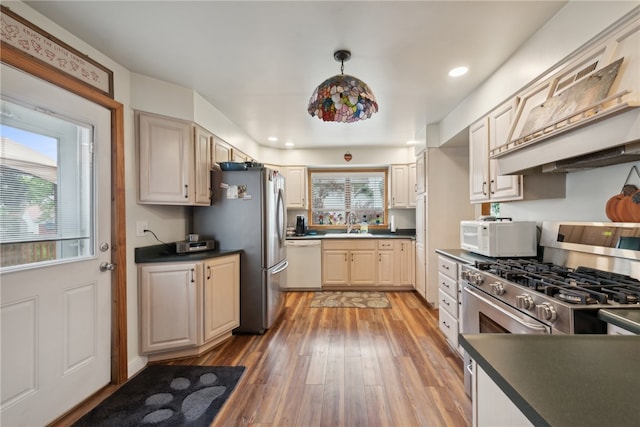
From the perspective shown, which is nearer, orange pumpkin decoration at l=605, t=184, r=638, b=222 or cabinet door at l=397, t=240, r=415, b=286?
orange pumpkin decoration at l=605, t=184, r=638, b=222

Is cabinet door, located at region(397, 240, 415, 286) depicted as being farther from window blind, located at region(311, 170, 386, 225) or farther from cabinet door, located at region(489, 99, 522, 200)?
cabinet door, located at region(489, 99, 522, 200)

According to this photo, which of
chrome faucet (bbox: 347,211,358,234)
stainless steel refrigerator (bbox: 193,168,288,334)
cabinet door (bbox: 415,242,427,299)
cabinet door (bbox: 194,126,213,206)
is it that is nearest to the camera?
cabinet door (bbox: 194,126,213,206)

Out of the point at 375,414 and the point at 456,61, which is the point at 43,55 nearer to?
the point at 456,61

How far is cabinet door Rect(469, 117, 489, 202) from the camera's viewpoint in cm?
242

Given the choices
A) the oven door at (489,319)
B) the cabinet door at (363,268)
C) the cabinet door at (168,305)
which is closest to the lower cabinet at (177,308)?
the cabinet door at (168,305)

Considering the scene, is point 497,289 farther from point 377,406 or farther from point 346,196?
point 346,196

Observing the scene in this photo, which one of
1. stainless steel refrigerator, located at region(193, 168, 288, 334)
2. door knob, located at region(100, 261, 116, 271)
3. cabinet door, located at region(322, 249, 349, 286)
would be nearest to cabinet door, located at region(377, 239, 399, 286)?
cabinet door, located at region(322, 249, 349, 286)

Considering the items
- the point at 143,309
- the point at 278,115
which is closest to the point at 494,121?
the point at 278,115

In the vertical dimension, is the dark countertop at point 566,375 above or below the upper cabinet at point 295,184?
below

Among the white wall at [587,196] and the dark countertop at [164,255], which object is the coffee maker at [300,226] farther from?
the white wall at [587,196]

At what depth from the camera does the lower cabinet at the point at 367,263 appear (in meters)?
4.44

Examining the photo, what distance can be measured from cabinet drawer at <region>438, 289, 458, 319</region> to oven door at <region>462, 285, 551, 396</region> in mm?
321

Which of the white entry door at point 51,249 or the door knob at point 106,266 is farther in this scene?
the door knob at point 106,266

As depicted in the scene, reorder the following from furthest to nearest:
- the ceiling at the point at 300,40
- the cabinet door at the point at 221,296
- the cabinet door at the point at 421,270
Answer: the cabinet door at the point at 421,270 → the cabinet door at the point at 221,296 → the ceiling at the point at 300,40
